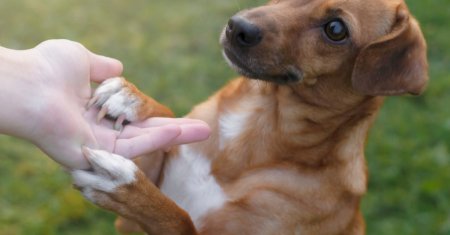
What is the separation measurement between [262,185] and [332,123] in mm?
533

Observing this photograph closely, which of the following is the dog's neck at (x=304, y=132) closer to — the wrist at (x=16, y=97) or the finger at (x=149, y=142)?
the finger at (x=149, y=142)

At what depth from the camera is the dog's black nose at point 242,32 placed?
3.80 m

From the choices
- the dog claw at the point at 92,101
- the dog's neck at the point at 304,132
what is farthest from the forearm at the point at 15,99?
the dog's neck at the point at 304,132

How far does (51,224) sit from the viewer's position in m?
5.27

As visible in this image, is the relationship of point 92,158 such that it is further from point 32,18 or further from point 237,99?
point 32,18

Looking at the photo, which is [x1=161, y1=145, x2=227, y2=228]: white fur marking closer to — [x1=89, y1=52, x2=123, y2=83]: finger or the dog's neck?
the dog's neck

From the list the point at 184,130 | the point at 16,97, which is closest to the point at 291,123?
the point at 184,130

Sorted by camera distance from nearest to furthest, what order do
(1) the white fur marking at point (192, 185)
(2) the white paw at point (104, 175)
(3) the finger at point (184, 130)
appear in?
(2) the white paw at point (104, 175), (3) the finger at point (184, 130), (1) the white fur marking at point (192, 185)

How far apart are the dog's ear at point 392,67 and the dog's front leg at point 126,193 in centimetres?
119

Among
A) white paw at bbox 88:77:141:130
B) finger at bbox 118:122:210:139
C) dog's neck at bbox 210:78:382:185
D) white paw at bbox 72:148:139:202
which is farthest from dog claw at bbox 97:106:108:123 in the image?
dog's neck at bbox 210:78:382:185

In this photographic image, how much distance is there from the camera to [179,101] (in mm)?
6637

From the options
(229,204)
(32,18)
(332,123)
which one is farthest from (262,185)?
(32,18)

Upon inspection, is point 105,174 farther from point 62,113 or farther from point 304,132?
point 304,132

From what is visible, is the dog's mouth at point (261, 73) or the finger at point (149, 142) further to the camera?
the dog's mouth at point (261, 73)
